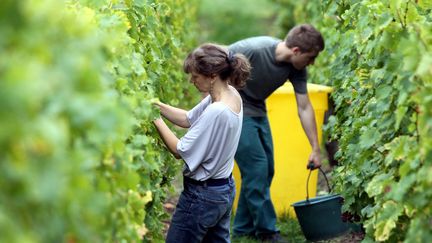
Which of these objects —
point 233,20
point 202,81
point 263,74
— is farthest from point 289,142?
point 233,20

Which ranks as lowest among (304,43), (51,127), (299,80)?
(299,80)

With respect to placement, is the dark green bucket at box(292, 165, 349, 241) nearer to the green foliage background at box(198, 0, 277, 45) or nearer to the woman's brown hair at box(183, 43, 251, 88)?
the woman's brown hair at box(183, 43, 251, 88)

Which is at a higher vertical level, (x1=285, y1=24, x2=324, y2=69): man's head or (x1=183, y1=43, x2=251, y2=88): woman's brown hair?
(x1=183, y1=43, x2=251, y2=88): woman's brown hair

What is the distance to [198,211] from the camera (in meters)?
4.15

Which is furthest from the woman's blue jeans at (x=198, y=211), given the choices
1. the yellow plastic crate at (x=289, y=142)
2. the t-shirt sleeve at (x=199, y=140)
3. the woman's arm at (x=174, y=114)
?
the yellow plastic crate at (x=289, y=142)

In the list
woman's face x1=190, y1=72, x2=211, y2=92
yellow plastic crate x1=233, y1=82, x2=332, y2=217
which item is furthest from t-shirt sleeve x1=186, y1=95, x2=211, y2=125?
yellow plastic crate x1=233, y1=82, x2=332, y2=217

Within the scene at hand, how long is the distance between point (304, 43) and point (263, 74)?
397 mm

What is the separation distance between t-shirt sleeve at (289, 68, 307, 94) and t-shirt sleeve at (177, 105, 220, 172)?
2064mm

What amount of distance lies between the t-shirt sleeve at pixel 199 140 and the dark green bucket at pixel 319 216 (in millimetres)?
1886

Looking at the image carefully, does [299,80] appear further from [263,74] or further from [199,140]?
[199,140]

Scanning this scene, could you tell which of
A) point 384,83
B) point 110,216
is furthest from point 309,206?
point 110,216

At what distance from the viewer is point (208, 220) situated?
4164 mm

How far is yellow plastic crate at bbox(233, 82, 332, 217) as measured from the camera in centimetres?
639

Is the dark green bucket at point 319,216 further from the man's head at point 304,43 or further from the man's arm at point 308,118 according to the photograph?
the man's head at point 304,43
